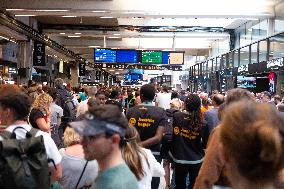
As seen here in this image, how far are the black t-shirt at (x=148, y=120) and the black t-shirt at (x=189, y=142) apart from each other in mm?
265

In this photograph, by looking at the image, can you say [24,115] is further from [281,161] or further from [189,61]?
[189,61]

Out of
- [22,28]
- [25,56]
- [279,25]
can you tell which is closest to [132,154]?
[22,28]

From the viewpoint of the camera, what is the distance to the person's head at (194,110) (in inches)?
226

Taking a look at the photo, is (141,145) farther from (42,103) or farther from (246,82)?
(246,82)

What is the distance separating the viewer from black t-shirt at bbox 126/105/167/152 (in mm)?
5719

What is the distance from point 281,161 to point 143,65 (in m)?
18.4

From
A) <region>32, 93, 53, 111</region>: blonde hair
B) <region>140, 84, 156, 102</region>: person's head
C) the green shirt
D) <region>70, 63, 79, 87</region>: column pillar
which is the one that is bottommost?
the green shirt

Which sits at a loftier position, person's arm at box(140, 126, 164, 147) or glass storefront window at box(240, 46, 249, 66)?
glass storefront window at box(240, 46, 249, 66)

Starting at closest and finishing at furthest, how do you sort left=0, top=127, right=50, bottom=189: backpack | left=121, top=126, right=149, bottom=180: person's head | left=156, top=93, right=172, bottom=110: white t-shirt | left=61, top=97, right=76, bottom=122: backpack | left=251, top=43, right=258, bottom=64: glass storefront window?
→ left=0, top=127, right=50, bottom=189: backpack < left=121, top=126, right=149, bottom=180: person's head < left=61, top=97, right=76, bottom=122: backpack < left=156, top=93, right=172, bottom=110: white t-shirt < left=251, top=43, right=258, bottom=64: glass storefront window

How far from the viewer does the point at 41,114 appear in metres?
5.43

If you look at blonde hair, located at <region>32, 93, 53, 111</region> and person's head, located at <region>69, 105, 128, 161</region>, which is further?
blonde hair, located at <region>32, 93, 53, 111</region>

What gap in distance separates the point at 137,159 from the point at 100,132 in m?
0.85

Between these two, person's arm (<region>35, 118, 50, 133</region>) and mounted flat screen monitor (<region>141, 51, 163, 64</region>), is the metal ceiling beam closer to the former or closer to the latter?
mounted flat screen monitor (<region>141, 51, 163, 64</region>)

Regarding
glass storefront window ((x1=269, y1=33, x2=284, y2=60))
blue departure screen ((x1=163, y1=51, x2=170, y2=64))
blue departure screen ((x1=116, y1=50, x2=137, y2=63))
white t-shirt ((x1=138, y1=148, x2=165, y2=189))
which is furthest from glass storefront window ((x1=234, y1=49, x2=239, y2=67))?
white t-shirt ((x1=138, y1=148, x2=165, y2=189))
